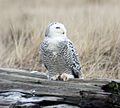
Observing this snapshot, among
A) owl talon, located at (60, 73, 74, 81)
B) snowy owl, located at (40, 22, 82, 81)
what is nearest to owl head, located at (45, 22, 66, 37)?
snowy owl, located at (40, 22, 82, 81)

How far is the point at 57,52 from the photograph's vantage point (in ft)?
9.96

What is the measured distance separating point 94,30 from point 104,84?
226 cm

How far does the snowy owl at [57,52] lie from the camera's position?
303 cm

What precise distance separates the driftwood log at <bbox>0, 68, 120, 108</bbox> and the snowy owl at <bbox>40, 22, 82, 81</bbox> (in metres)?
0.12

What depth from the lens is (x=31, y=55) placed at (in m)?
5.05

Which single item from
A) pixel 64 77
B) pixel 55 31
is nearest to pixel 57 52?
pixel 55 31

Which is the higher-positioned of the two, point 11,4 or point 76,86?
point 11,4

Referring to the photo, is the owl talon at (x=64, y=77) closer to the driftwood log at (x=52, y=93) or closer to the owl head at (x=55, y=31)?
the driftwood log at (x=52, y=93)

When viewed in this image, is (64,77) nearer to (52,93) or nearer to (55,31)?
(52,93)

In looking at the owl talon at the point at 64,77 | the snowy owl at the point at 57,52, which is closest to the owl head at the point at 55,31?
the snowy owl at the point at 57,52

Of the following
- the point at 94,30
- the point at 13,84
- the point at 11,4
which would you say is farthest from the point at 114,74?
the point at 11,4

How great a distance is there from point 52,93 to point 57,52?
366mm

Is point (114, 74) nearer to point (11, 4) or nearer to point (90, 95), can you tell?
point (90, 95)

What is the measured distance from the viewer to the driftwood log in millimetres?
2709
